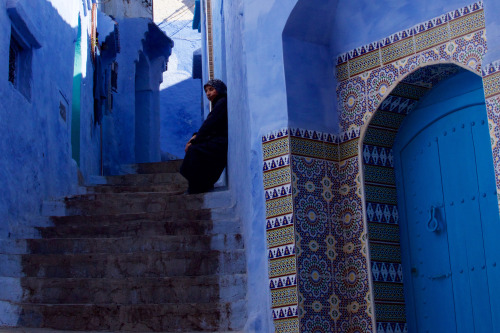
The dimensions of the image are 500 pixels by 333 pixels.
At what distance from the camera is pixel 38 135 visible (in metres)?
8.20

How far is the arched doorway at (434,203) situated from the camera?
4.66 meters

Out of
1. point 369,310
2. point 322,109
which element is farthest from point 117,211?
point 369,310

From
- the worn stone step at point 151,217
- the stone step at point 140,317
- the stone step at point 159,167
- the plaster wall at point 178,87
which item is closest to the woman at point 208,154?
the worn stone step at point 151,217

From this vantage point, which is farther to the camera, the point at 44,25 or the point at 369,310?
the point at 44,25

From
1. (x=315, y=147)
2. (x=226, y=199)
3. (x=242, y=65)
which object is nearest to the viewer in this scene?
(x=315, y=147)

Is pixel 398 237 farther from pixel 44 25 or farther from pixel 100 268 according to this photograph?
pixel 44 25

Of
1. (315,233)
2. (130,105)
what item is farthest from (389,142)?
(130,105)

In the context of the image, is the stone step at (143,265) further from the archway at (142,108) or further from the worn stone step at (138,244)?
the archway at (142,108)

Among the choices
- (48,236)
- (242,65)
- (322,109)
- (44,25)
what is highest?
(44,25)

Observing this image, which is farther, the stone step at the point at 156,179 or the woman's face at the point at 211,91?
the stone step at the point at 156,179

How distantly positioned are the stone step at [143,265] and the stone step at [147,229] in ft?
1.82

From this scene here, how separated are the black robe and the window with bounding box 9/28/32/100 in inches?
69.1

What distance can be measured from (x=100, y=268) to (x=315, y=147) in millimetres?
2050

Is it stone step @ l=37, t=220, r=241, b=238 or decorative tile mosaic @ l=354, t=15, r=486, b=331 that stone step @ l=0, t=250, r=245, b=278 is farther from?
decorative tile mosaic @ l=354, t=15, r=486, b=331
